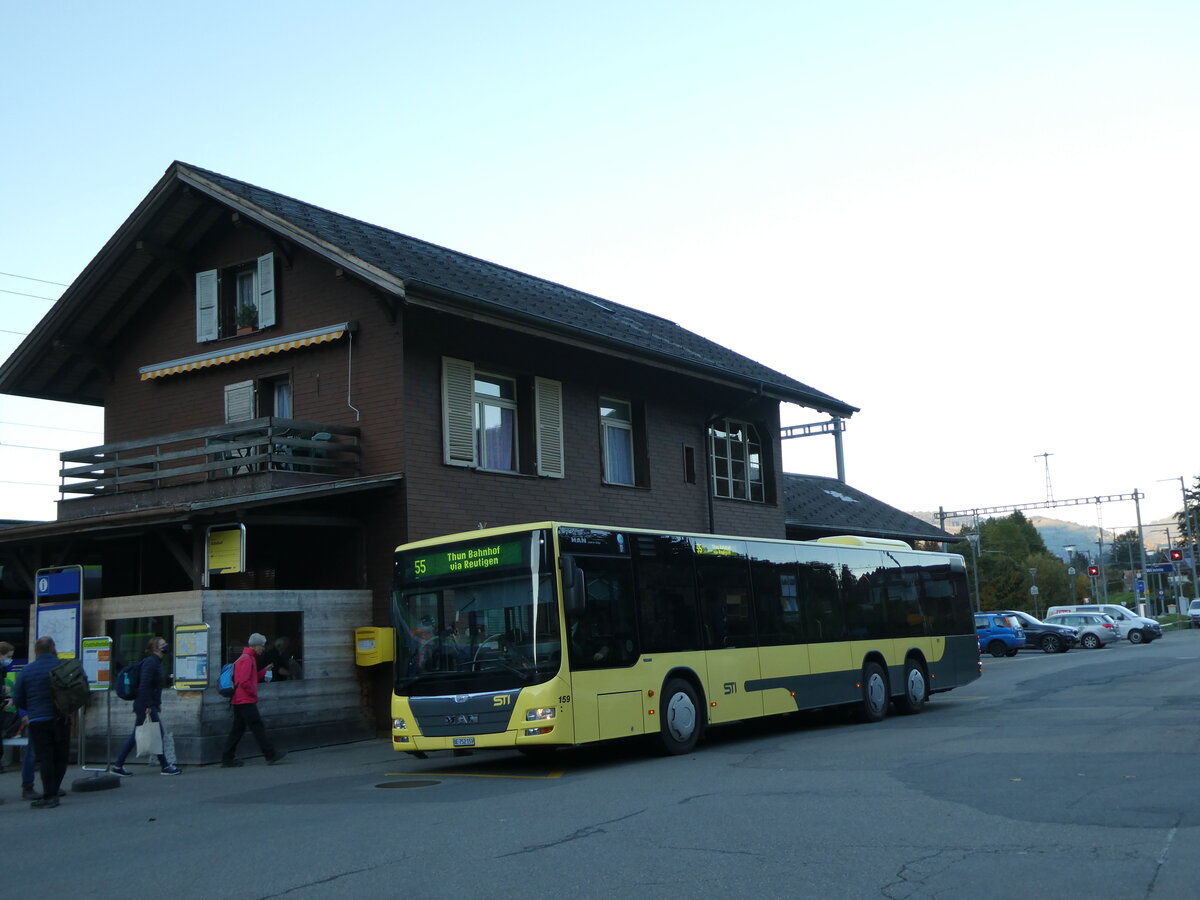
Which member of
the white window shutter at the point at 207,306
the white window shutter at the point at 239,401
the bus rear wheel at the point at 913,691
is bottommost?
the bus rear wheel at the point at 913,691

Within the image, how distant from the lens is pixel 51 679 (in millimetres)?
12914

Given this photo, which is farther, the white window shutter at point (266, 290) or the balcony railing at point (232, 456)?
the white window shutter at point (266, 290)

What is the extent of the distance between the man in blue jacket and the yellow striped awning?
878 centimetres

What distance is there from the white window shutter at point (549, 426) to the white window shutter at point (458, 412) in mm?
1640

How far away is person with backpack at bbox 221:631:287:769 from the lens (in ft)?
52.8

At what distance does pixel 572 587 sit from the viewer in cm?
1327

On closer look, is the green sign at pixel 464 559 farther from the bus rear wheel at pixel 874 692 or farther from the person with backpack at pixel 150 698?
the bus rear wheel at pixel 874 692

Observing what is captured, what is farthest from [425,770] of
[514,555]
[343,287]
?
[343,287]

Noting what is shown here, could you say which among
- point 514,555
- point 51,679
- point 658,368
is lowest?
point 51,679

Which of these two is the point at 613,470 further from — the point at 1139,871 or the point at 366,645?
the point at 1139,871

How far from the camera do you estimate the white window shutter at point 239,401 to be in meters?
22.2

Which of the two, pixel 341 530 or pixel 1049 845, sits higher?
pixel 341 530

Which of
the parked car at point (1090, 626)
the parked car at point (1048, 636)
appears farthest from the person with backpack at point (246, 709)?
the parked car at point (1090, 626)

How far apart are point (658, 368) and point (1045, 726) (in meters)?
11.0
